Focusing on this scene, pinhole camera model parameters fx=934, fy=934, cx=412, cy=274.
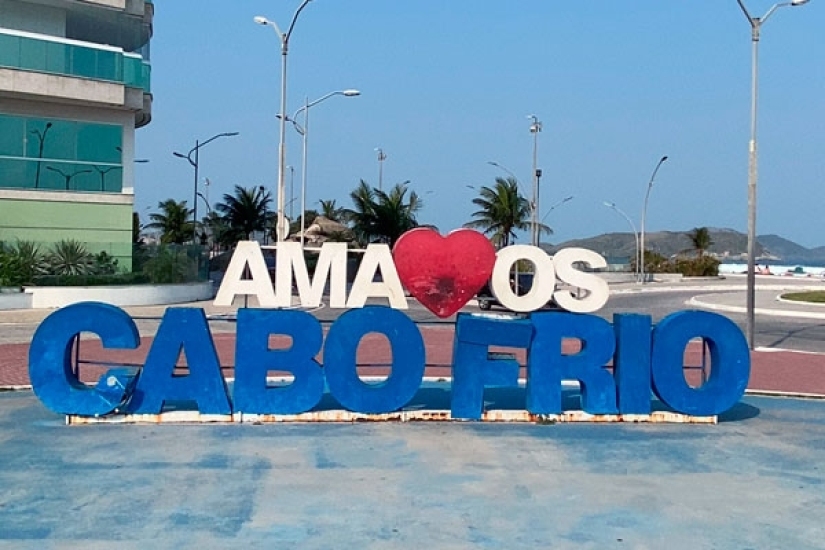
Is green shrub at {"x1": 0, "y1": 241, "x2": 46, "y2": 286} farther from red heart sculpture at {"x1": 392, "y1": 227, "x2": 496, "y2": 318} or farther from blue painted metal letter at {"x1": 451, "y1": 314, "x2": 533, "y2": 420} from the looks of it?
blue painted metal letter at {"x1": 451, "y1": 314, "x2": 533, "y2": 420}

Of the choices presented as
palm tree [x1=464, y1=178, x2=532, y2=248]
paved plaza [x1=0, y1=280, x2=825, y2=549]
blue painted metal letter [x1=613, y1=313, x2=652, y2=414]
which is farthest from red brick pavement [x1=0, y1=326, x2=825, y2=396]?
palm tree [x1=464, y1=178, x2=532, y2=248]

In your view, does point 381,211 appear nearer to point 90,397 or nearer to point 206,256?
point 206,256

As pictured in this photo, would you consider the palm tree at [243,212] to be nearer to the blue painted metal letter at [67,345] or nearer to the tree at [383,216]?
the tree at [383,216]

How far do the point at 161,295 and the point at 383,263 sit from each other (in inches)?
1000

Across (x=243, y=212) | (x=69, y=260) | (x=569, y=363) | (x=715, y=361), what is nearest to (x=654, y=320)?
(x=715, y=361)

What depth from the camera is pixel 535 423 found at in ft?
40.8

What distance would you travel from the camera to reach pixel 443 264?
12.1m

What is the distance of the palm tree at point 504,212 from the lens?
6425 centimetres

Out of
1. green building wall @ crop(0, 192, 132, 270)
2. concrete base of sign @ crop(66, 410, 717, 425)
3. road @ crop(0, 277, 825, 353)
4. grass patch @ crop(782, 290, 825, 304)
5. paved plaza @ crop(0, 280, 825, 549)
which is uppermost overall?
green building wall @ crop(0, 192, 132, 270)

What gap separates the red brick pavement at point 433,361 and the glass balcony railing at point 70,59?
48.8 feet

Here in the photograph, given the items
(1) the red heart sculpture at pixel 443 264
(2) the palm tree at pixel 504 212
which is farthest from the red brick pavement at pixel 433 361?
(2) the palm tree at pixel 504 212

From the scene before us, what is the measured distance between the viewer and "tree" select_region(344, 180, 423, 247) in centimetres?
6050

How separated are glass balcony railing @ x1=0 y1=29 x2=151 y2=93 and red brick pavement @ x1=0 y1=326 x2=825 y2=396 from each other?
14882mm

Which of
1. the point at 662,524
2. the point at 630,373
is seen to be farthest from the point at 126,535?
the point at 630,373
